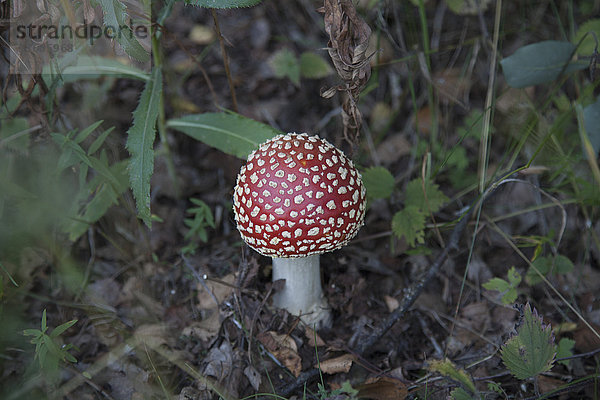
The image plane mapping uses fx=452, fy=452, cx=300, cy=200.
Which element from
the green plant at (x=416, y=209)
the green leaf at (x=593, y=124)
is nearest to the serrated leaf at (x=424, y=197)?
the green plant at (x=416, y=209)

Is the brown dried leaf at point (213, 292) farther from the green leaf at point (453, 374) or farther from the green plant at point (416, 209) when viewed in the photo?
the green leaf at point (453, 374)

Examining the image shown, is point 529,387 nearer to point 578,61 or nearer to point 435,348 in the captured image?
point 435,348

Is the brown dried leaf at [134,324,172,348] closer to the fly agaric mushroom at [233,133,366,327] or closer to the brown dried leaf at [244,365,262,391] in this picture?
the brown dried leaf at [244,365,262,391]

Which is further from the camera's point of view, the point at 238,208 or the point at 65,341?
the point at 65,341

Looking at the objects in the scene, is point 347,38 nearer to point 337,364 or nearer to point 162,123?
point 162,123

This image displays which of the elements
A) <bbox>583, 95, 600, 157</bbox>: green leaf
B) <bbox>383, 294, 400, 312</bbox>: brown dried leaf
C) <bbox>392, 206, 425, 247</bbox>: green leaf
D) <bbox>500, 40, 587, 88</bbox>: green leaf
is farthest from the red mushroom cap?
<bbox>583, 95, 600, 157</bbox>: green leaf

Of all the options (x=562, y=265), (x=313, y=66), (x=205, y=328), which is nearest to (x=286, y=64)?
(x=313, y=66)

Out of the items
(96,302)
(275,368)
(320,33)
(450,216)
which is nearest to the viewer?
(275,368)

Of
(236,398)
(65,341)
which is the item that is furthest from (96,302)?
(236,398)
